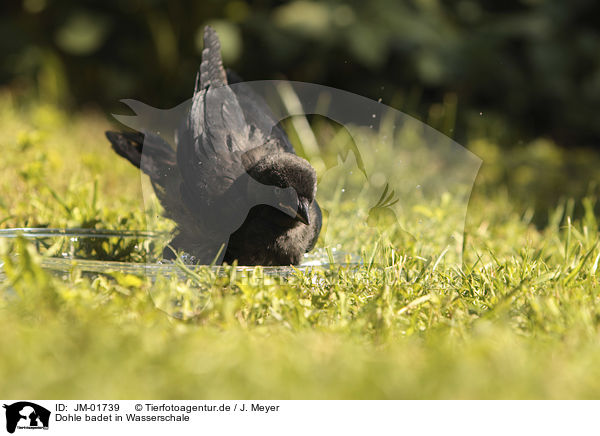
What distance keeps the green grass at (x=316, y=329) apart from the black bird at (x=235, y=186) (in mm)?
276

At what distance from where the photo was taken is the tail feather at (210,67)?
103 inches

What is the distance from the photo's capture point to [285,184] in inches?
89.1

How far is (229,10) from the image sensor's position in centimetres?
559

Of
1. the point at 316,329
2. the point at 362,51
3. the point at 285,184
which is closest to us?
the point at 316,329

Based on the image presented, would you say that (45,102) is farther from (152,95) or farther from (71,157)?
(71,157)

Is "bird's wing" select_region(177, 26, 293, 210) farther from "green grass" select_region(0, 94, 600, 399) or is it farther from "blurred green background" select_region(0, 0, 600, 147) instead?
"blurred green background" select_region(0, 0, 600, 147)

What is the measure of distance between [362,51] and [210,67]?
2535mm

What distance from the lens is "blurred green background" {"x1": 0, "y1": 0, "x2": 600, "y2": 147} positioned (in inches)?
200

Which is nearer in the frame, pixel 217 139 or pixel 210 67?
pixel 217 139
